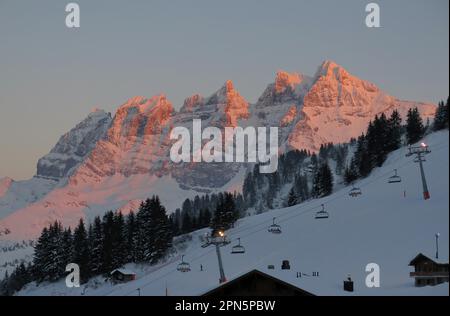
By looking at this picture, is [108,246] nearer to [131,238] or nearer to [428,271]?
[131,238]

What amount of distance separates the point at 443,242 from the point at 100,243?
66.0m

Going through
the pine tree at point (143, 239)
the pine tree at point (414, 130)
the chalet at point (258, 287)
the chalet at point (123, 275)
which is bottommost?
the chalet at point (123, 275)

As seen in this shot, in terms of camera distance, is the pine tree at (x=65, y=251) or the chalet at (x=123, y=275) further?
the pine tree at (x=65, y=251)

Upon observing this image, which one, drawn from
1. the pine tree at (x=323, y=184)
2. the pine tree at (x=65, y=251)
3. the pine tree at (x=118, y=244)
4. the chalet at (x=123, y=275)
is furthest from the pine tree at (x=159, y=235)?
the pine tree at (x=323, y=184)

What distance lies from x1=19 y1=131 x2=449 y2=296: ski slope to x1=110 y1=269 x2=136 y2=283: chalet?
68.1 inches

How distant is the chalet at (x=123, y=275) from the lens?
104 m

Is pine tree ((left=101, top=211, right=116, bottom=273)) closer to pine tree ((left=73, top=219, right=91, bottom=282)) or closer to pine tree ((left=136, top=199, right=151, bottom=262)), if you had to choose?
pine tree ((left=73, top=219, right=91, bottom=282))

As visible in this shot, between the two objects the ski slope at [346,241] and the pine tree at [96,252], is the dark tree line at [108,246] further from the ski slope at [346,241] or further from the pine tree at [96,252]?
the ski slope at [346,241]

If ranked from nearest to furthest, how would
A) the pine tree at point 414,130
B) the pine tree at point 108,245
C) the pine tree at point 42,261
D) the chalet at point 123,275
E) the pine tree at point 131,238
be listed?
the chalet at point 123,275, the pine tree at point 108,245, the pine tree at point 131,238, the pine tree at point 42,261, the pine tree at point 414,130

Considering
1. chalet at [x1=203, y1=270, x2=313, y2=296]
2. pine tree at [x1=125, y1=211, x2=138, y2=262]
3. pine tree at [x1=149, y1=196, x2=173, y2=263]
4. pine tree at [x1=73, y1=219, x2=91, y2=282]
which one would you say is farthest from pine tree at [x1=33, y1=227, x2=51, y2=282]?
chalet at [x1=203, y1=270, x2=313, y2=296]

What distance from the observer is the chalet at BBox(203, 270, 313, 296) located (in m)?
38.2

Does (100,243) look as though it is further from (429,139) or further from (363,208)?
(429,139)

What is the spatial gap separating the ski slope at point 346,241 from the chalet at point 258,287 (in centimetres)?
736
